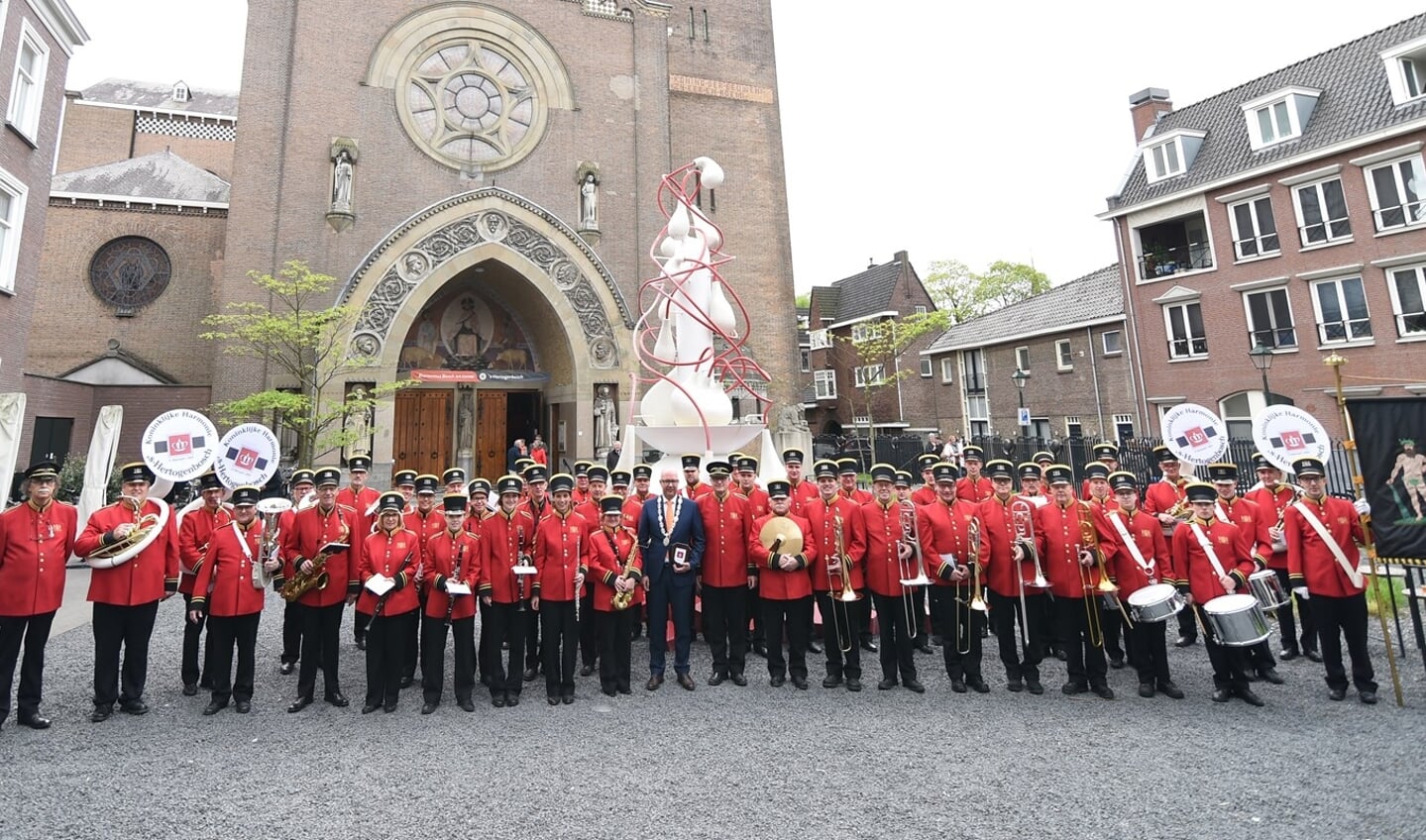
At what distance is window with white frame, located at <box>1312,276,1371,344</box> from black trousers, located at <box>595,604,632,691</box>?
24.6 metres

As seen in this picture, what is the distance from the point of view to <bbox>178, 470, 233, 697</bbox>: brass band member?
5.92 metres

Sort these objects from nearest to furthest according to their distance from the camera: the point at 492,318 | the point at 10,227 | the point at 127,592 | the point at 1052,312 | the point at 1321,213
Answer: the point at 127,592 < the point at 10,227 < the point at 1321,213 < the point at 492,318 < the point at 1052,312

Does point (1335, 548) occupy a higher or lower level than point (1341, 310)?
lower

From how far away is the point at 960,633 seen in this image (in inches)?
241

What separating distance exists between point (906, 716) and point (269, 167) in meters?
22.0

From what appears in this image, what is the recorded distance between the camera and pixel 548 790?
13.7 feet

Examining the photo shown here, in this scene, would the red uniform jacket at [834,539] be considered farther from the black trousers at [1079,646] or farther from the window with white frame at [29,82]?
the window with white frame at [29,82]

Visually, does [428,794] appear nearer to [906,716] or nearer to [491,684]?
[491,684]

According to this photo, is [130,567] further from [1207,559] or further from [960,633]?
[1207,559]

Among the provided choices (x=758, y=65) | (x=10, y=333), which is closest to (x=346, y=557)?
(x=10, y=333)

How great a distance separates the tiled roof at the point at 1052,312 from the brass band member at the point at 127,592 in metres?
29.6

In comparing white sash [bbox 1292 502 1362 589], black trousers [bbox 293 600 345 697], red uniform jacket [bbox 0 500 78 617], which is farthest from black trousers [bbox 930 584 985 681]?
red uniform jacket [bbox 0 500 78 617]

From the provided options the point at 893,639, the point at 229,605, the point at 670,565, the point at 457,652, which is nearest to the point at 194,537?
the point at 229,605

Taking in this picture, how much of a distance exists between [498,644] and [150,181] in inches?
1134
